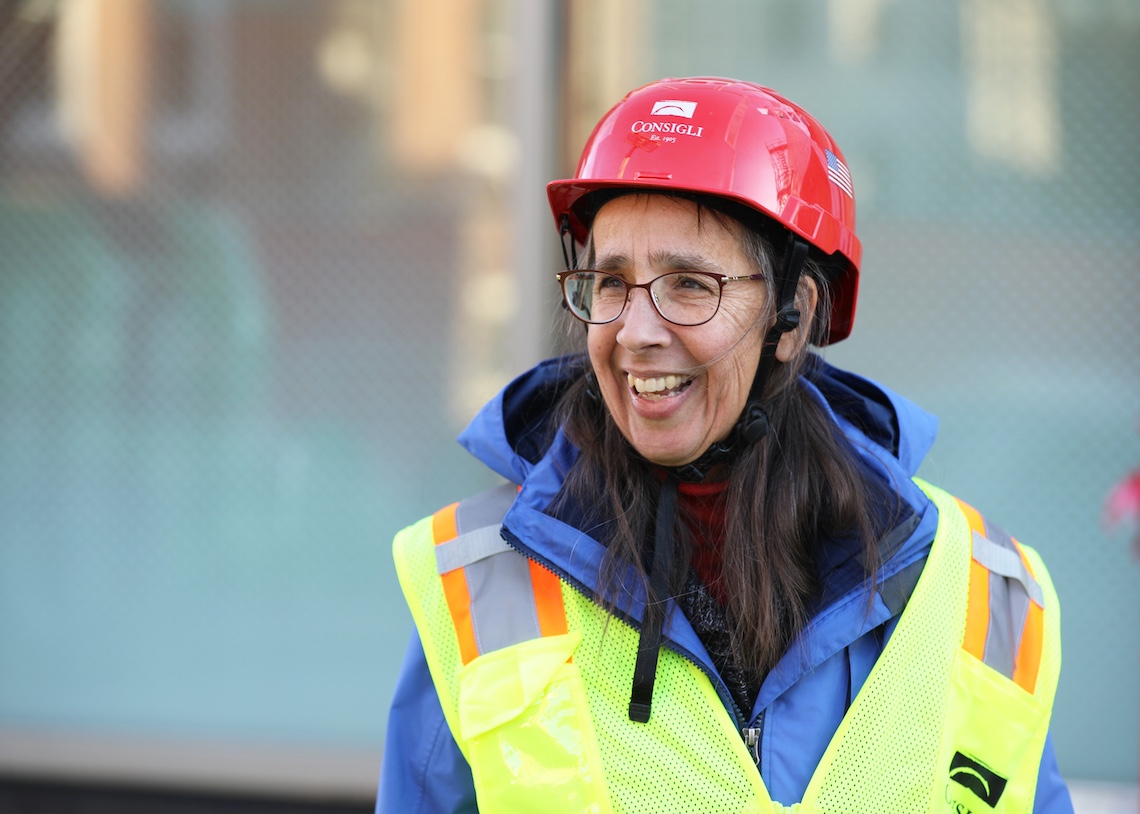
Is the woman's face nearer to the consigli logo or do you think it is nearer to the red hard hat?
the red hard hat

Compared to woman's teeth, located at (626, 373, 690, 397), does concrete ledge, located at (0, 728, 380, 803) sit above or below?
below

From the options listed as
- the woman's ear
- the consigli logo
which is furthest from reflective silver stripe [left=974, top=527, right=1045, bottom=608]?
the consigli logo

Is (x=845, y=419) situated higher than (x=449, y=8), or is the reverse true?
(x=449, y=8)

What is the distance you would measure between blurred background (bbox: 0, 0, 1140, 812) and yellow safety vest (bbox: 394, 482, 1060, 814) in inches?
84.5

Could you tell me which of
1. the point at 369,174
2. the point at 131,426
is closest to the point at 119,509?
the point at 131,426

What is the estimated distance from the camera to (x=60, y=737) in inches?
172

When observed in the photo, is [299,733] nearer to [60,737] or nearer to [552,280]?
[60,737]

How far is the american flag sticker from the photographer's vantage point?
199 centimetres

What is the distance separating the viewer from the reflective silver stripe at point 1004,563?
185 centimetres

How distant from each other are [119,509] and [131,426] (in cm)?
35

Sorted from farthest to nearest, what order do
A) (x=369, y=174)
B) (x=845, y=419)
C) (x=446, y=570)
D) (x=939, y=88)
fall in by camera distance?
(x=369, y=174) → (x=939, y=88) → (x=845, y=419) → (x=446, y=570)

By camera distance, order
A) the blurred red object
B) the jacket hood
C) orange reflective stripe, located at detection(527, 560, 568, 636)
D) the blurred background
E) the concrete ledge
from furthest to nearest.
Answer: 1. the concrete ledge
2. the blurred background
3. the blurred red object
4. the jacket hood
5. orange reflective stripe, located at detection(527, 560, 568, 636)

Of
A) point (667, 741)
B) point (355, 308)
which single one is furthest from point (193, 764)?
point (667, 741)

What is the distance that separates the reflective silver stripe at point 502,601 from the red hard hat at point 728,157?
0.67 meters
